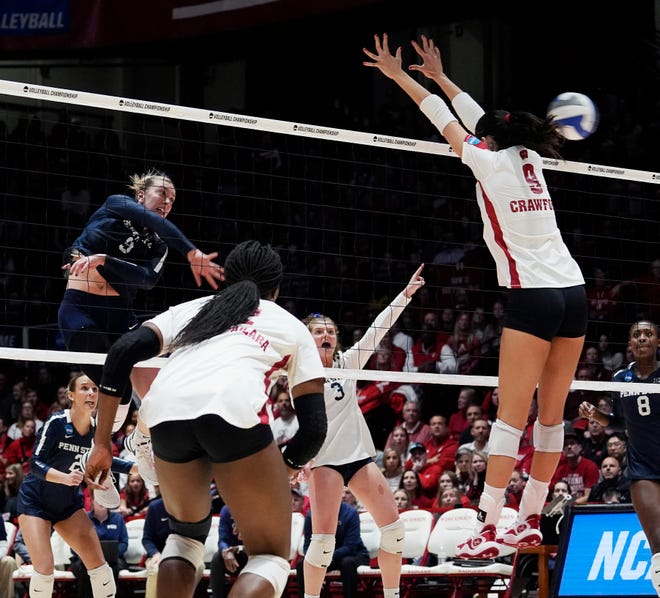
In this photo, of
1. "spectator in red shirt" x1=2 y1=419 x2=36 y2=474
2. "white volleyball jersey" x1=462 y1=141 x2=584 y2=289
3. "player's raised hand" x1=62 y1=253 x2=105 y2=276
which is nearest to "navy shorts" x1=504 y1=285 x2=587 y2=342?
"white volleyball jersey" x1=462 y1=141 x2=584 y2=289

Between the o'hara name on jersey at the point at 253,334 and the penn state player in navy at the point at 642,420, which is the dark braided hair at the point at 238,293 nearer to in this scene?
the o'hara name on jersey at the point at 253,334

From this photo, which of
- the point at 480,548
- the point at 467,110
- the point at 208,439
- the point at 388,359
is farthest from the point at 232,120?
the point at 388,359

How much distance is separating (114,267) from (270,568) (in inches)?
140

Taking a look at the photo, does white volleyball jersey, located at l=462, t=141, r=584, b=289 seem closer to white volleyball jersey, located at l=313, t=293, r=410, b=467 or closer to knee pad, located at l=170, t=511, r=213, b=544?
white volleyball jersey, located at l=313, t=293, r=410, b=467

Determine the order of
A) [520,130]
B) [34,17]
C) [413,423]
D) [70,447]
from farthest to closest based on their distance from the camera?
[34,17], [413,423], [70,447], [520,130]

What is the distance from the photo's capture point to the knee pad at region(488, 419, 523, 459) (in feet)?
22.0

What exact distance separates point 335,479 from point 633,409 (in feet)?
7.02

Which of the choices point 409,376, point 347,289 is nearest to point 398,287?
point 347,289

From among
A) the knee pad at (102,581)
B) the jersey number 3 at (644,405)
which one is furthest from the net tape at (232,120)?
the knee pad at (102,581)

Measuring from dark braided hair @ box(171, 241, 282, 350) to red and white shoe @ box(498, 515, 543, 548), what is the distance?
2540mm

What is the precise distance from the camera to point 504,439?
22.1 feet

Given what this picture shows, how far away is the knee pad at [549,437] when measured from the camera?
6.97 metres

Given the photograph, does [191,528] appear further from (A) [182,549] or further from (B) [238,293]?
(B) [238,293]

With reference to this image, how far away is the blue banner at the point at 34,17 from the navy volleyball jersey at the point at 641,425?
485 inches
